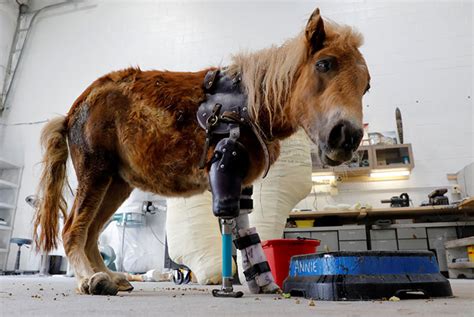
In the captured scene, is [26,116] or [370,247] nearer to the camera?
[370,247]

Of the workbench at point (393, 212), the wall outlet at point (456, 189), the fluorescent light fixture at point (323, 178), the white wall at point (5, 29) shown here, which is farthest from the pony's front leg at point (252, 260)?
the white wall at point (5, 29)

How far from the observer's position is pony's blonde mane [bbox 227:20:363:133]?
1018 mm

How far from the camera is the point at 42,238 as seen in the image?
125 cm

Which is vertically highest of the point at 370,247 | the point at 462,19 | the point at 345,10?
the point at 345,10

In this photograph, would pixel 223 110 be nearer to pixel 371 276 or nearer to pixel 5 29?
pixel 371 276

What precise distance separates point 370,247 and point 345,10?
9.19 feet

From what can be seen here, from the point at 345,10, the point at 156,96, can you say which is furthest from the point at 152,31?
the point at 156,96

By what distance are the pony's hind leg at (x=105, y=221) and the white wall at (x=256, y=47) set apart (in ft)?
7.45

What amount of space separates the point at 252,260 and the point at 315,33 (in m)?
0.66

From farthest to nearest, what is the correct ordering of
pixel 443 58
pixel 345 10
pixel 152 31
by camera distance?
1. pixel 152 31
2. pixel 345 10
3. pixel 443 58

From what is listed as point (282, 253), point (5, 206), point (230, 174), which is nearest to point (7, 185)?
point (5, 206)

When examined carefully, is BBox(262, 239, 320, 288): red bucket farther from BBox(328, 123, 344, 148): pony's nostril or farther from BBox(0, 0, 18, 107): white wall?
BBox(0, 0, 18, 107): white wall

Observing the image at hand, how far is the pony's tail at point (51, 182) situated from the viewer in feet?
4.17

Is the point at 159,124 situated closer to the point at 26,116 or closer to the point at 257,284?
the point at 257,284
